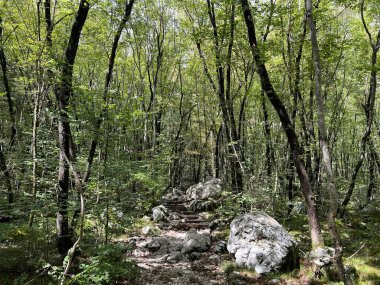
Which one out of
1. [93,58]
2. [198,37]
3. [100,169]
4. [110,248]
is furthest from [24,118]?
[110,248]

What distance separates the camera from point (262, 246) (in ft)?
25.4

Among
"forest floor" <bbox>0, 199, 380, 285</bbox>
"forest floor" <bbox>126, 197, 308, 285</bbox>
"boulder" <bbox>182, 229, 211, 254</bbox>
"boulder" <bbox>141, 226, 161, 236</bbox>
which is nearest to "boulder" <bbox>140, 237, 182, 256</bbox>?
"forest floor" <bbox>126, 197, 308, 285</bbox>

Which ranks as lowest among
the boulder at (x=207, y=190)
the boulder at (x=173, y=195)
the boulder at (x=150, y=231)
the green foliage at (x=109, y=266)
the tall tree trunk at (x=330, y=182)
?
the boulder at (x=173, y=195)

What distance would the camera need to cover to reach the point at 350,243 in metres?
9.77

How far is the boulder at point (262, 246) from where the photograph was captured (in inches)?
293

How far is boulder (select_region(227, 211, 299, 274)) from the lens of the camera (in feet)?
24.4

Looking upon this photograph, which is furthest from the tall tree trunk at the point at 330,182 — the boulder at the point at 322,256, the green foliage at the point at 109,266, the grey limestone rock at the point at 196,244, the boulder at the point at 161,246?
the boulder at the point at 161,246

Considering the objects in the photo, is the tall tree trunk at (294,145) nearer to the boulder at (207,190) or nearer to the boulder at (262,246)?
the boulder at (262,246)

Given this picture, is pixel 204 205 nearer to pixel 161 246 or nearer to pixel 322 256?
pixel 161 246

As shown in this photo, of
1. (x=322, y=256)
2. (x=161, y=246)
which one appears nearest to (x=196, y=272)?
(x=161, y=246)

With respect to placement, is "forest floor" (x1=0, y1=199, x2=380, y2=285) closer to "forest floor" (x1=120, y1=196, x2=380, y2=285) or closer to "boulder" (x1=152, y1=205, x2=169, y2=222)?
"forest floor" (x1=120, y1=196, x2=380, y2=285)

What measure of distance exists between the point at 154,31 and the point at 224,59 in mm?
10966

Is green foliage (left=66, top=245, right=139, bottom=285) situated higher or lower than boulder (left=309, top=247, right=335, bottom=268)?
higher

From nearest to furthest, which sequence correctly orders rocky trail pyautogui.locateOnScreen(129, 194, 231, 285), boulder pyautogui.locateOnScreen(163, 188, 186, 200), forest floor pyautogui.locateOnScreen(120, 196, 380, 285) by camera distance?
forest floor pyautogui.locateOnScreen(120, 196, 380, 285) < rocky trail pyautogui.locateOnScreen(129, 194, 231, 285) < boulder pyautogui.locateOnScreen(163, 188, 186, 200)
